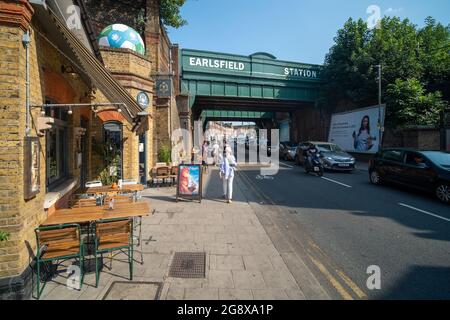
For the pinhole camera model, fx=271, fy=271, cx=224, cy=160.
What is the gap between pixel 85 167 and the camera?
9.11 meters

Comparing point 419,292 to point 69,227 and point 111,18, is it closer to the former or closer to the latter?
point 69,227

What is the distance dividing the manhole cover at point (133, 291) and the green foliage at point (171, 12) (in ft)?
76.0

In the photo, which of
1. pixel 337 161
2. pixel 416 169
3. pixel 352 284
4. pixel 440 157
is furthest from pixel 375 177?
pixel 352 284

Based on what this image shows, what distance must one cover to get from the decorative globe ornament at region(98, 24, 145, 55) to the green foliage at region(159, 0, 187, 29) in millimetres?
12316

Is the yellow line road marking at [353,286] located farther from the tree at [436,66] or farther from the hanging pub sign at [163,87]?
the tree at [436,66]

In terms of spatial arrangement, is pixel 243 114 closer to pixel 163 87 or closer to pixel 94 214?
pixel 163 87

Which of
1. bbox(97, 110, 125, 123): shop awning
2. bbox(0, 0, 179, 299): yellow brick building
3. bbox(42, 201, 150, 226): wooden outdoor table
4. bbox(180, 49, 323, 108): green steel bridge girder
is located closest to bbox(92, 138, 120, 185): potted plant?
bbox(97, 110, 125, 123): shop awning

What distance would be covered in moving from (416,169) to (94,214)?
1036 centimetres

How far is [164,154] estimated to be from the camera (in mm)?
14609

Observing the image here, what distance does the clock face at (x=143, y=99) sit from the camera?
11297 mm

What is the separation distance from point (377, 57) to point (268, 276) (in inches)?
997

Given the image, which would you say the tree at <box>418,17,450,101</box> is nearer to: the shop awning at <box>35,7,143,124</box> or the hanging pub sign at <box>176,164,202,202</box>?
the hanging pub sign at <box>176,164,202,202</box>

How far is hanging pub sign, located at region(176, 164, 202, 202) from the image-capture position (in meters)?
9.03

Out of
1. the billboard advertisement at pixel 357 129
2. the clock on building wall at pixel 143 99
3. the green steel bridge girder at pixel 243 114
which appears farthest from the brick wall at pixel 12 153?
the green steel bridge girder at pixel 243 114
